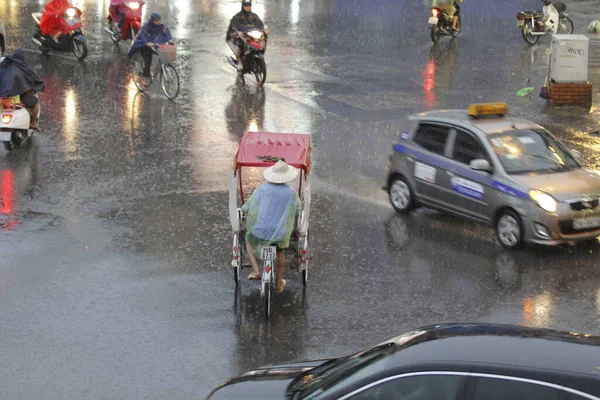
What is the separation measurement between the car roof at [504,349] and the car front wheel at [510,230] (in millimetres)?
6612

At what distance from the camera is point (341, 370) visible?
5727mm

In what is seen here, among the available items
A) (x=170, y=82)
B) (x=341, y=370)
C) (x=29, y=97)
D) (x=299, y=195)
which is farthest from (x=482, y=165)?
(x=170, y=82)

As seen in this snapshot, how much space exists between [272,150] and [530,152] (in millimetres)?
3590

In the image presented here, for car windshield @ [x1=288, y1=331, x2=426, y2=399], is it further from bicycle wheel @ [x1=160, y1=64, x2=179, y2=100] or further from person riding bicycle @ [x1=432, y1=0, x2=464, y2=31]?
person riding bicycle @ [x1=432, y1=0, x2=464, y2=31]

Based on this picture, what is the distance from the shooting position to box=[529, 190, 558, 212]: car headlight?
1193cm

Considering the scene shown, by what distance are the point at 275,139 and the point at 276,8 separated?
2339 cm

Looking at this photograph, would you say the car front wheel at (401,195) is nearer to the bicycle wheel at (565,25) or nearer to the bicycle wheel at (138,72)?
the bicycle wheel at (138,72)

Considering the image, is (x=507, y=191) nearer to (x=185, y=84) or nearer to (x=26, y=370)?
(x=26, y=370)

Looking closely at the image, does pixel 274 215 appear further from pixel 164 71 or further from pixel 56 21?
pixel 56 21

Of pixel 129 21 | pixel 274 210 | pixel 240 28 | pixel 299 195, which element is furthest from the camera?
pixel 129 21

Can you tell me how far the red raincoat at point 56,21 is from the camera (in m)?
24.4

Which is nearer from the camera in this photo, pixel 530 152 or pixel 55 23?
pixel 530 152

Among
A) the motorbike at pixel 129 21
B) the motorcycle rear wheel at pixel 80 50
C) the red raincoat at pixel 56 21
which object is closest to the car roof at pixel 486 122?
the motorcycle rear wheel at pixel 80 50

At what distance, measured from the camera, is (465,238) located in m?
12.9
